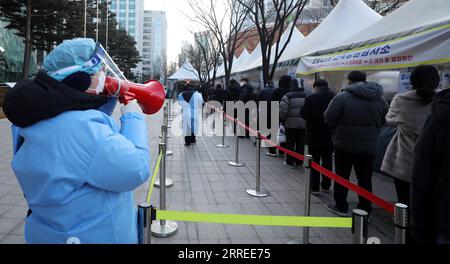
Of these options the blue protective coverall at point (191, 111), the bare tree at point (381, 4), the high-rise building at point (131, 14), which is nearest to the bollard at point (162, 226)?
the blue protective coverall at point (191, 111)

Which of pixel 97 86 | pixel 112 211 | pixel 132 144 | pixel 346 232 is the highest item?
pixel 97 86

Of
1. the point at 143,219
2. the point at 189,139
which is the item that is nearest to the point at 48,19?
the point at 189,139

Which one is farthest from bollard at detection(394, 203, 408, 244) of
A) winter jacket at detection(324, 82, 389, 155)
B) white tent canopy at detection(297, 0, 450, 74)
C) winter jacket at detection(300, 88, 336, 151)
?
winter jacket at detection(300, 88, 336, 151)

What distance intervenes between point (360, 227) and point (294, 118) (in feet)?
18.3

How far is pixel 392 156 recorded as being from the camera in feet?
13.5

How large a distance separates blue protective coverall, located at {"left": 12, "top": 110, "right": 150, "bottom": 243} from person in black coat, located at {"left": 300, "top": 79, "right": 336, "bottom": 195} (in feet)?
15.4

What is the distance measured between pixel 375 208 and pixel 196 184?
9.88ft

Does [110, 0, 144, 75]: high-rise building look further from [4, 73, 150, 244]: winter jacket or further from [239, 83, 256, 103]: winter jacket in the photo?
[4, 73, 150, 244]: winter jacket

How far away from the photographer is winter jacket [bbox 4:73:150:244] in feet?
4.69

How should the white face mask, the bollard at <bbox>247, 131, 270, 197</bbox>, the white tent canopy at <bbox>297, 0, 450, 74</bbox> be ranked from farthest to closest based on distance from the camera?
1. the bollard at <bbox>247, 131, 270, 197</bbox>
2. the white tent canopy at <bbox>297, 0, 450, 74</bbox>
3. the white face mask

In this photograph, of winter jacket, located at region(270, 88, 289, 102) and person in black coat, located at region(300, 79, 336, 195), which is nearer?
person in black coat, located at region(300, 79, 336, 195)

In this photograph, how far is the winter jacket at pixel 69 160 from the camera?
143 centimetres

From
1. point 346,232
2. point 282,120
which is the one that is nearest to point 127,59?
point 282,120
